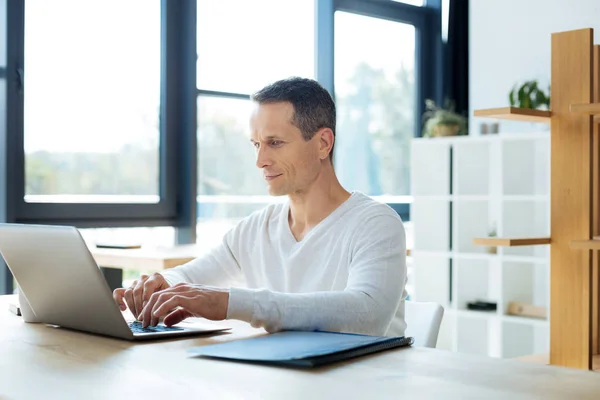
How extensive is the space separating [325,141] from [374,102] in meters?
3.27

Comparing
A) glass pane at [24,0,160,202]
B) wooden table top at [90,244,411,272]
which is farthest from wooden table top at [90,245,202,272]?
glass pane at [24,0,160,202]

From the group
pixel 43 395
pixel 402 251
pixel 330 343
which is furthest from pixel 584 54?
pixel 43 395

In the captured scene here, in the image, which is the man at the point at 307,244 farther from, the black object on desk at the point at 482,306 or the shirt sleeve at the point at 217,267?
the black object on desk at the point at 482,306

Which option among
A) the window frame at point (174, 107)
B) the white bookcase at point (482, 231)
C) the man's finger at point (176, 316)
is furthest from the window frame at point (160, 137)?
the man's finger at point (176, 316)

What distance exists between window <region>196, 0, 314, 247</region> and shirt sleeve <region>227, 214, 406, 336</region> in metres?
2.62

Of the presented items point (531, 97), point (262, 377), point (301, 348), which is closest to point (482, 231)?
point (531, 97)

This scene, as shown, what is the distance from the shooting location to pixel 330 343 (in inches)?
50.6

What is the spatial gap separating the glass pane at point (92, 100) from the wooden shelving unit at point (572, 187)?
200 cm

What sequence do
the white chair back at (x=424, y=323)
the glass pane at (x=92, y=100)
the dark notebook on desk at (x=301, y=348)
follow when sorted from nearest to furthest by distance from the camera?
the dark notebook on desk at (x=301, y=348) → the white chair back at (x=424, y=323) → the glass pane at (x=92, y=100)

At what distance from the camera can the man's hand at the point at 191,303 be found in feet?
4.71

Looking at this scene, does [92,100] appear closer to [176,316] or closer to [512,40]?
[512,40]

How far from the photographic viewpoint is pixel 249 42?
451 cm

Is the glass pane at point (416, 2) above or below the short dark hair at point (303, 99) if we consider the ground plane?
above

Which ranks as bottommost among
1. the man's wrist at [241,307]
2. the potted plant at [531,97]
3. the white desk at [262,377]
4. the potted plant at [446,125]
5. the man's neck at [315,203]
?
the white desk at [262,377]
